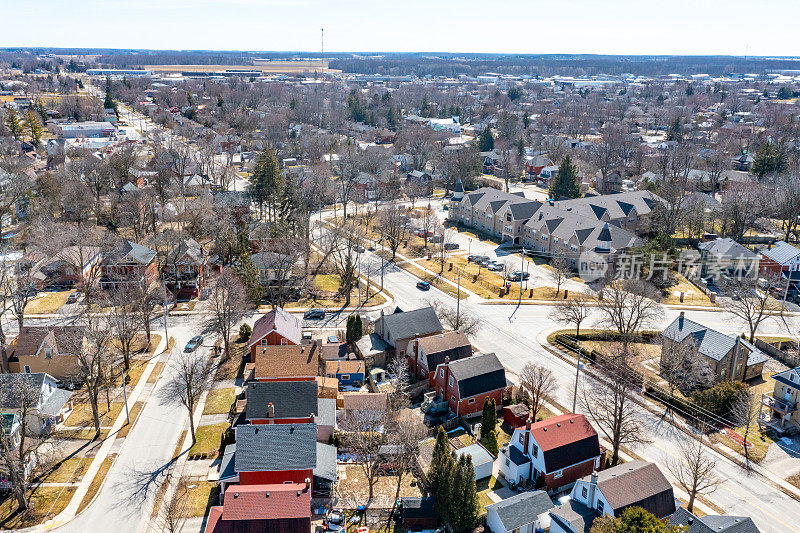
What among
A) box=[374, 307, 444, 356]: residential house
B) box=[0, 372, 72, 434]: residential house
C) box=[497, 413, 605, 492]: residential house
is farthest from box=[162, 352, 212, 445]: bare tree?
box=[497, 413, 605, 492]: residential house

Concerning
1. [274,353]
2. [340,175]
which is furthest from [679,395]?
[340,175]

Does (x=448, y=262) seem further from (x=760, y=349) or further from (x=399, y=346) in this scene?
(x=760, y=349)

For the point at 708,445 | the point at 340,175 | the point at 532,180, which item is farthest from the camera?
the point at 532,180

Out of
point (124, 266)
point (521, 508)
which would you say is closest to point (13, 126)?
point (124, 266)

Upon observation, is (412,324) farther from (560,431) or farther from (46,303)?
(46,303)

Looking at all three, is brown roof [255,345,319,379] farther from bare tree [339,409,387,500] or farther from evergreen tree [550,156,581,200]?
evergreen tree [550,156,581,200]

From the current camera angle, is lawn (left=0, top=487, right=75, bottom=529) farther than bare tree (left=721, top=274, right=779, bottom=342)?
No
